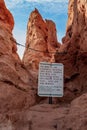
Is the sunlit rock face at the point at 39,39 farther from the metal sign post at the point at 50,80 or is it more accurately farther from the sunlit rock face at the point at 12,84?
the metal sign post at the point at 50,80

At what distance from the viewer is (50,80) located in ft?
43.1

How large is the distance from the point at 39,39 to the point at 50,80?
24.2 metres

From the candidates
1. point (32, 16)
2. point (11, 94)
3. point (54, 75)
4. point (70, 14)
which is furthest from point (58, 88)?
point (32, 16)

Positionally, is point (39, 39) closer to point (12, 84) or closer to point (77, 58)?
point (77, 58)

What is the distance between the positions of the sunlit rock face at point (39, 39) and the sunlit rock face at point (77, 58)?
16.1 m

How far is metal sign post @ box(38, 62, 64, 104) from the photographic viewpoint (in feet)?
42.3

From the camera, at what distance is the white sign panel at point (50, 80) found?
12.9m

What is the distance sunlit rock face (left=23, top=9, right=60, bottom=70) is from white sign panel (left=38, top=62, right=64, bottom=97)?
2119 centimetres

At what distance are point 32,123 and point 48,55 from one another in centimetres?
2623

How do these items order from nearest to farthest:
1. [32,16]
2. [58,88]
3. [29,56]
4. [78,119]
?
[78,119] < [58,88] < [29,56] < [32,16]

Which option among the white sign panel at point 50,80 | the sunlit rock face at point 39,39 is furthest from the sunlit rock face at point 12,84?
the sunlit rock face at point 39,39

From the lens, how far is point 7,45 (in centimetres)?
1708

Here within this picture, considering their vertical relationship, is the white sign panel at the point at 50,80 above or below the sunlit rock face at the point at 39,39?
below

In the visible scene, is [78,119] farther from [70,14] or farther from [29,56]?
[29,56]
